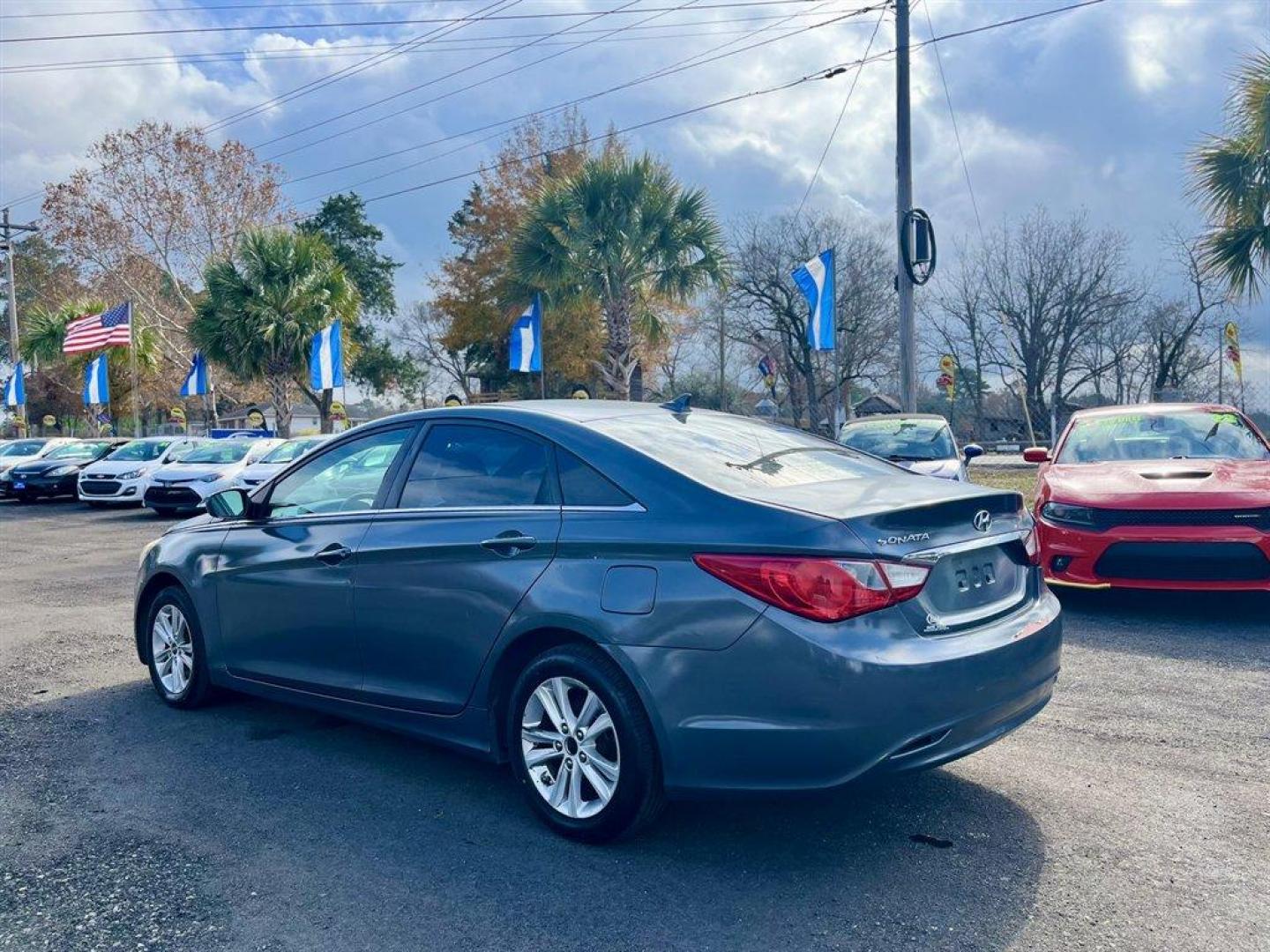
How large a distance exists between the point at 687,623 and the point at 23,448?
101 feet

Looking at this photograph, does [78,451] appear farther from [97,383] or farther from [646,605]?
[646,605]

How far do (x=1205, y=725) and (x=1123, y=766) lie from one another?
852 millimetres

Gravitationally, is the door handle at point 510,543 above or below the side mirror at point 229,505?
below

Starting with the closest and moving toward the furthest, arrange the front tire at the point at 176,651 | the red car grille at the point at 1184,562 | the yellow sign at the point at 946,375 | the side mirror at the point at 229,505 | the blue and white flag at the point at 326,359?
the side mirror at the point at 229,505 → the front tire at the point at 176,651 → the red car grille at the point at 1184,562 → the blue and white flag at the point at 326,359 → the yellow sign at the point at 946,375

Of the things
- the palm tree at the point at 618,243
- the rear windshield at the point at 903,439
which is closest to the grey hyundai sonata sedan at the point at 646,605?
the rear windshield at the point at 903,439

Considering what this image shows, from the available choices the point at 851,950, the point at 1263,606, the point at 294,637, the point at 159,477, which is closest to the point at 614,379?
the point at 159,477

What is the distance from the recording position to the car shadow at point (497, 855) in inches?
125

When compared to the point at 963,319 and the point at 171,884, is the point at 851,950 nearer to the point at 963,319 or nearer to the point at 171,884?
the point at 171,884

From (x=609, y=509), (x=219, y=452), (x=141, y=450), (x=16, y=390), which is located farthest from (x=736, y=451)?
(x=16, y=390)

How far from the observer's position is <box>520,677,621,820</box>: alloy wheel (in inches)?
144

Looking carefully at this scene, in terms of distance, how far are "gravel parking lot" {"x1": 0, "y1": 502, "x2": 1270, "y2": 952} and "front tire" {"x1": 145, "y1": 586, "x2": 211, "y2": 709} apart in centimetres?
15

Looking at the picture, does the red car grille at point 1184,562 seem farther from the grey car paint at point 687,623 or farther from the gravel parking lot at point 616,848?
the grey car paint at point 687,623

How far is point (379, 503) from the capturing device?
4.65 metres

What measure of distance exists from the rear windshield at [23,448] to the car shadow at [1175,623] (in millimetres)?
28140
